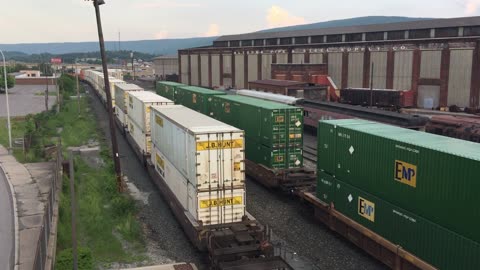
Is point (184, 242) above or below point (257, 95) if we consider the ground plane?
below

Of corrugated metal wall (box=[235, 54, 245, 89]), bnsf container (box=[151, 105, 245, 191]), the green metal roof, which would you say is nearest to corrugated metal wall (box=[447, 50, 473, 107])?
the green metal roof

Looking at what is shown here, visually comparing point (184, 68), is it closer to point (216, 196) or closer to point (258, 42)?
point (258, 42)

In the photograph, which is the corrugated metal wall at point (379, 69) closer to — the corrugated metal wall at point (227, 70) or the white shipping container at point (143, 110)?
the corrugated metal wall at point (227, 70)

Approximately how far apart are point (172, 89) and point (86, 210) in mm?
28789

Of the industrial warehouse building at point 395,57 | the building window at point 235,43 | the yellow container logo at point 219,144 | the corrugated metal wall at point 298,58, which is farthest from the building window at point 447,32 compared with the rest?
the yellow container logo at point 219,144

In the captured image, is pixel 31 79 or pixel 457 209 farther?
pixel 31 79

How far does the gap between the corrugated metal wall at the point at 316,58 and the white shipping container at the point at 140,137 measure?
1636 inches

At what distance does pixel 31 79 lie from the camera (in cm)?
13350

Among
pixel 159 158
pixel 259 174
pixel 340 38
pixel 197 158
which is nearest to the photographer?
pixel 197 158

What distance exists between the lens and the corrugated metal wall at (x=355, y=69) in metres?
64.4

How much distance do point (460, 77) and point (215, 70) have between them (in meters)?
55.5

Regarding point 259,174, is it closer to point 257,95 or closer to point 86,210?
point 86,210

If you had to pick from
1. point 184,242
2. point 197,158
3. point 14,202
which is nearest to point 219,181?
point 197,158

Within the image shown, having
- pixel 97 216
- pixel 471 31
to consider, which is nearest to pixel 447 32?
pixel 471 31
